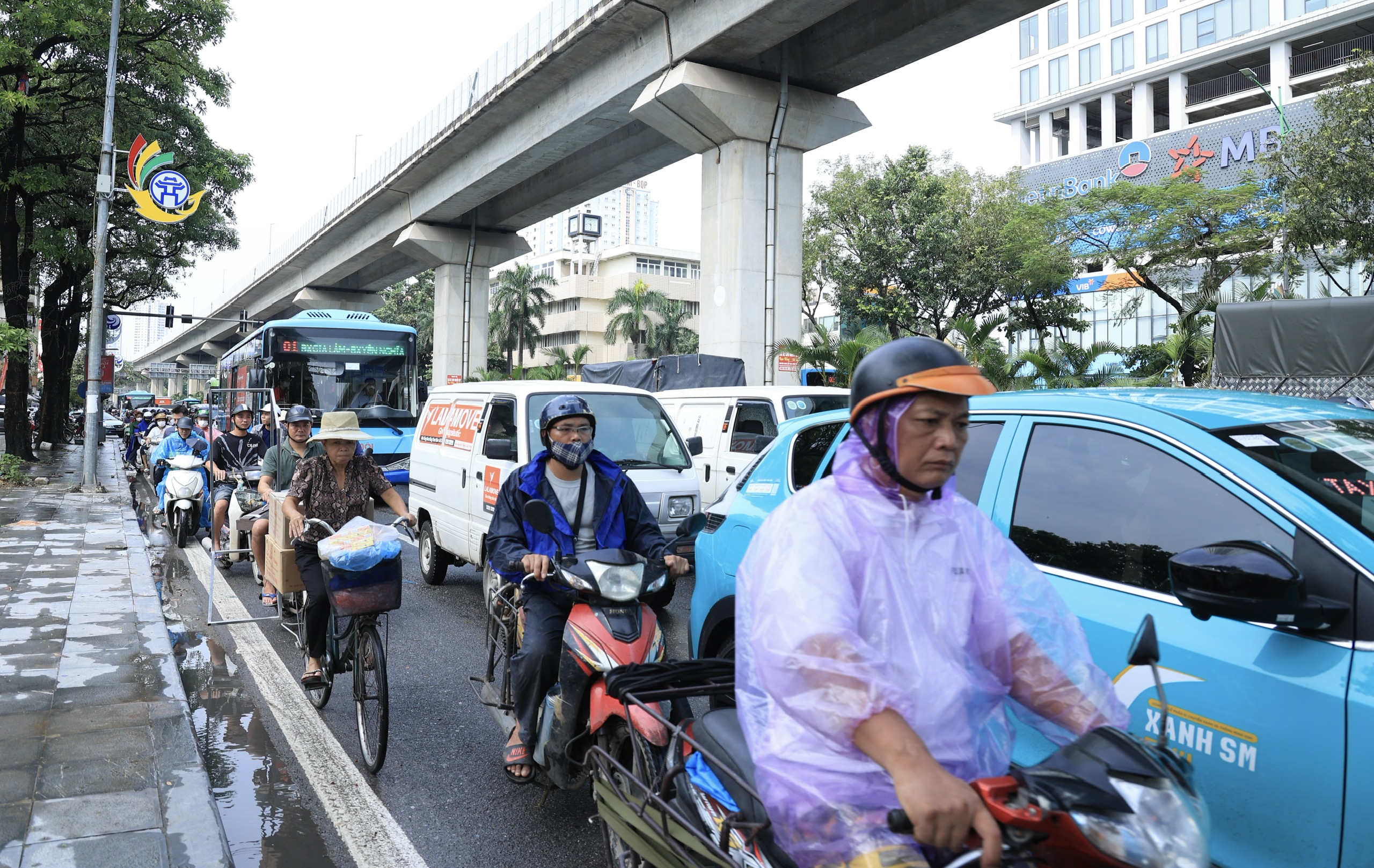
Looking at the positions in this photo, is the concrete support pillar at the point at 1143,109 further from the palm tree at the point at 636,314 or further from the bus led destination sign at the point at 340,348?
the bus led destination sign at the point at 340,348

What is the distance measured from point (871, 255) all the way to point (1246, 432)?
108ft

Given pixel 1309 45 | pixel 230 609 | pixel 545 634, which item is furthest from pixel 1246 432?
pixel 1309 45

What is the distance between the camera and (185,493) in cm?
1165

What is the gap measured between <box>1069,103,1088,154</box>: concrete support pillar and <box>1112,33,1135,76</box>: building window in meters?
3.16

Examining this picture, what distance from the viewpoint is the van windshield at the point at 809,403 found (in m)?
11.9

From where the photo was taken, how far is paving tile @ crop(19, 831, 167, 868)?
332 centimetres

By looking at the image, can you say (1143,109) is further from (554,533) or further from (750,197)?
(554,533)

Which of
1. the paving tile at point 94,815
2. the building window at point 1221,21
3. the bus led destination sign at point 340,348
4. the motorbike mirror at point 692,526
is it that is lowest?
the paving tile at point 94,815

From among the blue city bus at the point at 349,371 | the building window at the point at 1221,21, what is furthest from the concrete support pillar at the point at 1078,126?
the blue city bus at the point at 349,371

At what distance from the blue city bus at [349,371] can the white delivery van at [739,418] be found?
6945mm

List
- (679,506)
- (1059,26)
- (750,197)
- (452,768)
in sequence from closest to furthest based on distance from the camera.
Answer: (452,768) → (679,506) → (750,197) → (1059,26)

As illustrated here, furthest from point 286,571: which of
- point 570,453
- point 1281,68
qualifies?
point 1281,68

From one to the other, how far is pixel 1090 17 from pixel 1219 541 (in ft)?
222

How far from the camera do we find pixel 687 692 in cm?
273
